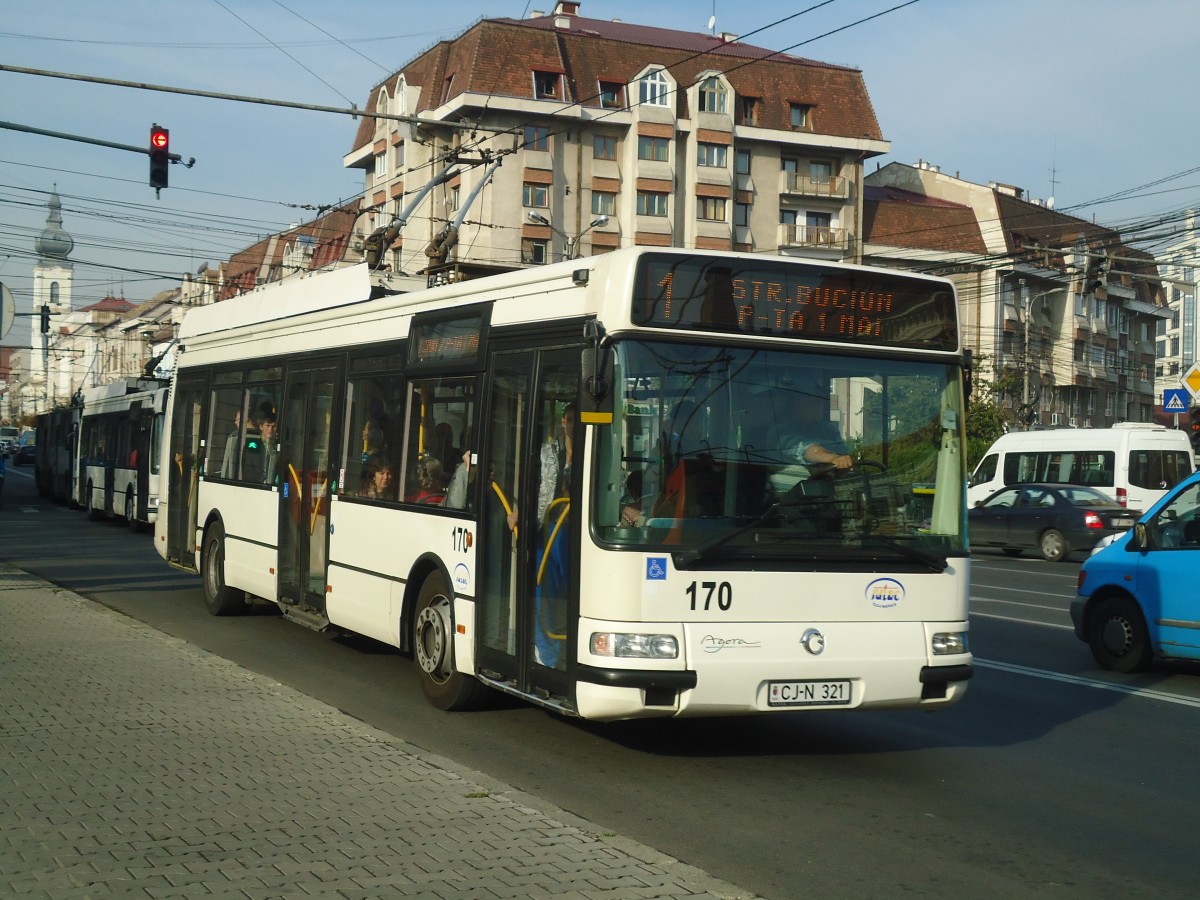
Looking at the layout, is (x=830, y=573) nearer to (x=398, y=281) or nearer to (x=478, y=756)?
(x=478, y=756)

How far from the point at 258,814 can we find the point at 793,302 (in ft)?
13.0

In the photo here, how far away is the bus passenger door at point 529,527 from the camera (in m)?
7.82

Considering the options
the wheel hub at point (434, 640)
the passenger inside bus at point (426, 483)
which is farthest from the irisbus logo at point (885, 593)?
the passenger inside bus at point (426, 483)

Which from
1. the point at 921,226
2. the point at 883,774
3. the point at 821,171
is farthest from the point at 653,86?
the point at 883,774

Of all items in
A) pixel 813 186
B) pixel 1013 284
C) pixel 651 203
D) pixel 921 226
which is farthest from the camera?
pixel 921 226

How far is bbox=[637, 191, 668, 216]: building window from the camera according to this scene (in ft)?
211

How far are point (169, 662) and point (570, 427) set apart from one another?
15.4 feet

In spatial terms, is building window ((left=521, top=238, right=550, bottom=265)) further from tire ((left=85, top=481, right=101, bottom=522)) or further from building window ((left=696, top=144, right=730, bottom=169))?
tire ((left=85, top=481, right=101, bottom=522))

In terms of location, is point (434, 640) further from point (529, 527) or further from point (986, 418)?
point (986, 418)

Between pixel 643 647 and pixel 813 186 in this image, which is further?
pixel 813 186

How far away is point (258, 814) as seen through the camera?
6266 mm

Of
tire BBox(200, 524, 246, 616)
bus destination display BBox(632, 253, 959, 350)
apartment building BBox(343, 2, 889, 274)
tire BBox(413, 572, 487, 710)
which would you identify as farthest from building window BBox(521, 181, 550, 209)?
bus destination display BBox(632, 253, 959, 350)

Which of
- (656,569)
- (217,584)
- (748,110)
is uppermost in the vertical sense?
(748,110)

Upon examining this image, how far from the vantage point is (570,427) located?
25.7 ft
